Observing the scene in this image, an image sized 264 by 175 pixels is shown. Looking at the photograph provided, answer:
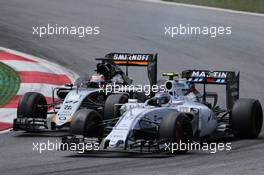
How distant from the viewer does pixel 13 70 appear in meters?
22.5

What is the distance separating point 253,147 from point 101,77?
3930mm

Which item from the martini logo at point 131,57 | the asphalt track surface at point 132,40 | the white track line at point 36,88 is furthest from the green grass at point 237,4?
the martini logo at point 131,57

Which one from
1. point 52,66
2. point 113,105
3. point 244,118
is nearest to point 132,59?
point 113,105

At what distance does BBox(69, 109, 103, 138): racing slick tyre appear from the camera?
50.2 feet

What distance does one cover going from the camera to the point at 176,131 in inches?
587

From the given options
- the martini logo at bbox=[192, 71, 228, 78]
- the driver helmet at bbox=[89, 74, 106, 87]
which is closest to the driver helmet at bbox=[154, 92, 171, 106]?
the martini logo at bbox=[192, 71, 228, 78]

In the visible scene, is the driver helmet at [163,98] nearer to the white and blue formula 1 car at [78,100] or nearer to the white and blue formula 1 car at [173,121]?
the white and blue formula 1 car at [173,121]

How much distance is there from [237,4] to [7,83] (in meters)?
11.7

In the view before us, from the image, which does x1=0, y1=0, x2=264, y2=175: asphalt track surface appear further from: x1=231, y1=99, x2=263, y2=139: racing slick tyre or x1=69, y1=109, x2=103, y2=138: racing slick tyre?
x1=69, y1=109, x2=103, y2=138: racing slick tyre

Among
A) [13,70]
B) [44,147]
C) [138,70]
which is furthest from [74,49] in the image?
[44,147]

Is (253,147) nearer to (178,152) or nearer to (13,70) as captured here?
(178,152)

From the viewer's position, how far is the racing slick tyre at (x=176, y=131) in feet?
48.6

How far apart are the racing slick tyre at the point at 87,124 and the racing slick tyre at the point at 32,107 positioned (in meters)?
2.36

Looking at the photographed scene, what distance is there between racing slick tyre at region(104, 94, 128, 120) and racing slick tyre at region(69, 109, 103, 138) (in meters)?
1.10
